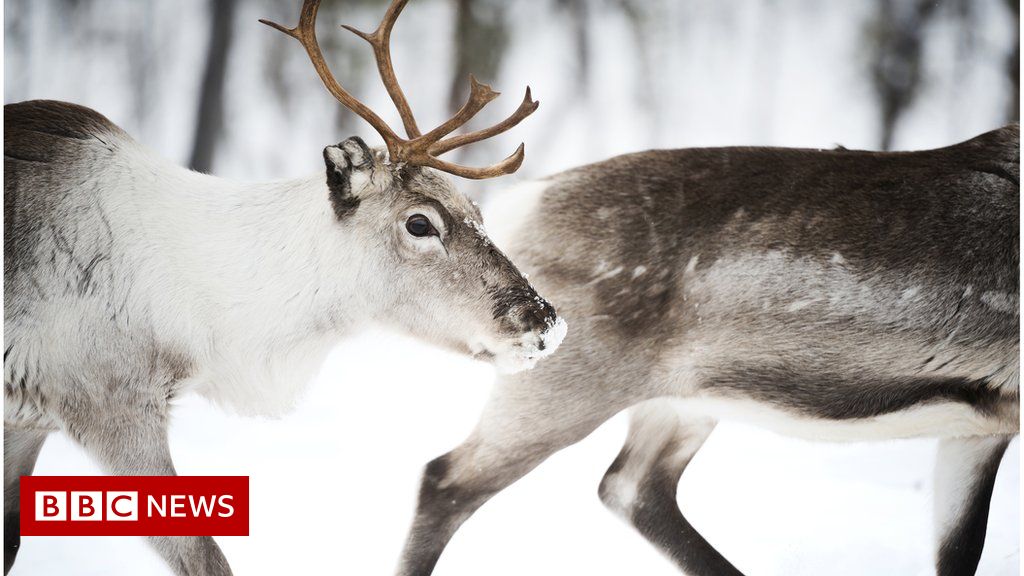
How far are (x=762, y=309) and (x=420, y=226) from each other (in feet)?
2.56

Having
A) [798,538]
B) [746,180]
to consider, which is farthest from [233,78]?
[798,538]

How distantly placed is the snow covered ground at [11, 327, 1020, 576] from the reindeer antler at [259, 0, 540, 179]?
0.40 meters

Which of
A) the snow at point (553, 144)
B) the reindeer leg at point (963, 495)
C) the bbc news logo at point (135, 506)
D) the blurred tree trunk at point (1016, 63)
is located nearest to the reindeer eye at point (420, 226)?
the snow at point (553, 144)

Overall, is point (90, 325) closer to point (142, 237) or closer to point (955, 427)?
point (142, 237)

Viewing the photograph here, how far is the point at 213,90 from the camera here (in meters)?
2.13

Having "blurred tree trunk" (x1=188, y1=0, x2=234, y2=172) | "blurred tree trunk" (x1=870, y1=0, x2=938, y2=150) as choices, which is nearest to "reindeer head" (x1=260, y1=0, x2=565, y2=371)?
"blurred tree trunk" (x1=188, y1=0, x2=234, y2=172)

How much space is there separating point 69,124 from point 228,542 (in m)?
0.96

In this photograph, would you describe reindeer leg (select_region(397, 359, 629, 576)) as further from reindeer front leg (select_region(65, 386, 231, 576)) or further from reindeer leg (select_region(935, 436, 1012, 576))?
reindeer leg (select_region(935, 436, 1012, 576))

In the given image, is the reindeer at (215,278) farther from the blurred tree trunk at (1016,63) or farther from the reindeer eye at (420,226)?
the blurred tree trunk at (1016,63)

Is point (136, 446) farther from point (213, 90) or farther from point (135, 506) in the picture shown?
point (213, 90)

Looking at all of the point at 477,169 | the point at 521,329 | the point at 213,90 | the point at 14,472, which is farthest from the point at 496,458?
the point at 213,90

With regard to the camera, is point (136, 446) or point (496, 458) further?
point (496, 458)

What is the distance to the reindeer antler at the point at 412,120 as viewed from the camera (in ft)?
5.45

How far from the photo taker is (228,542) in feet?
6.20
